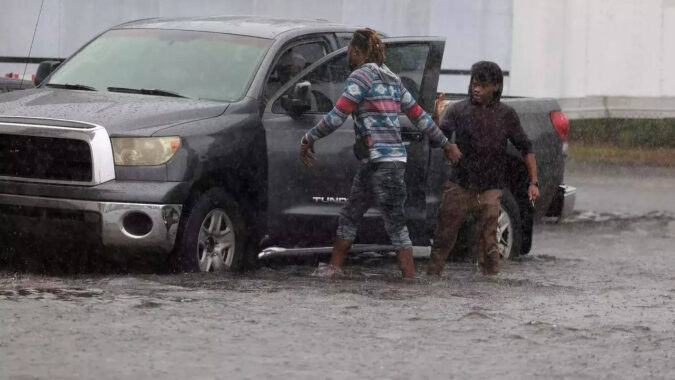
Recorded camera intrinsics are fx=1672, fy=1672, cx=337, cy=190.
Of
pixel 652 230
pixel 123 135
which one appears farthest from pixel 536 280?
pixel 652 230

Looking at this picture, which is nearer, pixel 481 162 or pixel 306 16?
pixel 481 162

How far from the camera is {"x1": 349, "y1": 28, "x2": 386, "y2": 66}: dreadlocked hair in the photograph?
10.3 metres

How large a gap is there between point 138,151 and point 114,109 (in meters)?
0.45

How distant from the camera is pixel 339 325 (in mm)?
8359

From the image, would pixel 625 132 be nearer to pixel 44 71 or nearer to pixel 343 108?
pixel 44 71

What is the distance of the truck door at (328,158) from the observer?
1059 centimetres

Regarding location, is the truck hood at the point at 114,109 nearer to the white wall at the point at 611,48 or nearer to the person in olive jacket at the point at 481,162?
the person in olive jacket at the point at 481,162

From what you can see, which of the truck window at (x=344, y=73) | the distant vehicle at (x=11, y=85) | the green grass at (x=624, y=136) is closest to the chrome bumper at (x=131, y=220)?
the truck window at (x=344, y=73)

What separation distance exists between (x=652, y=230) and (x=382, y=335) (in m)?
7.73

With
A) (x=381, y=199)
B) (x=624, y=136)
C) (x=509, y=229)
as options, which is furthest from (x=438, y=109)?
(x=624, y=136)

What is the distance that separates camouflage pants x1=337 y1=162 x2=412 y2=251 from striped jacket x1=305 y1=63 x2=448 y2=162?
3.7 inches

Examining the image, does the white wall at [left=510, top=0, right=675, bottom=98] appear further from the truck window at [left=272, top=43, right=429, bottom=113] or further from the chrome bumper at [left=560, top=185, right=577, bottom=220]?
the truck window at [left=272, top=43, right=429, bottom=113]

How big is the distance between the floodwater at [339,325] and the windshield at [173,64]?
130 cm

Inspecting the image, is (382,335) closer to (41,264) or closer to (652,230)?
(41,264)
